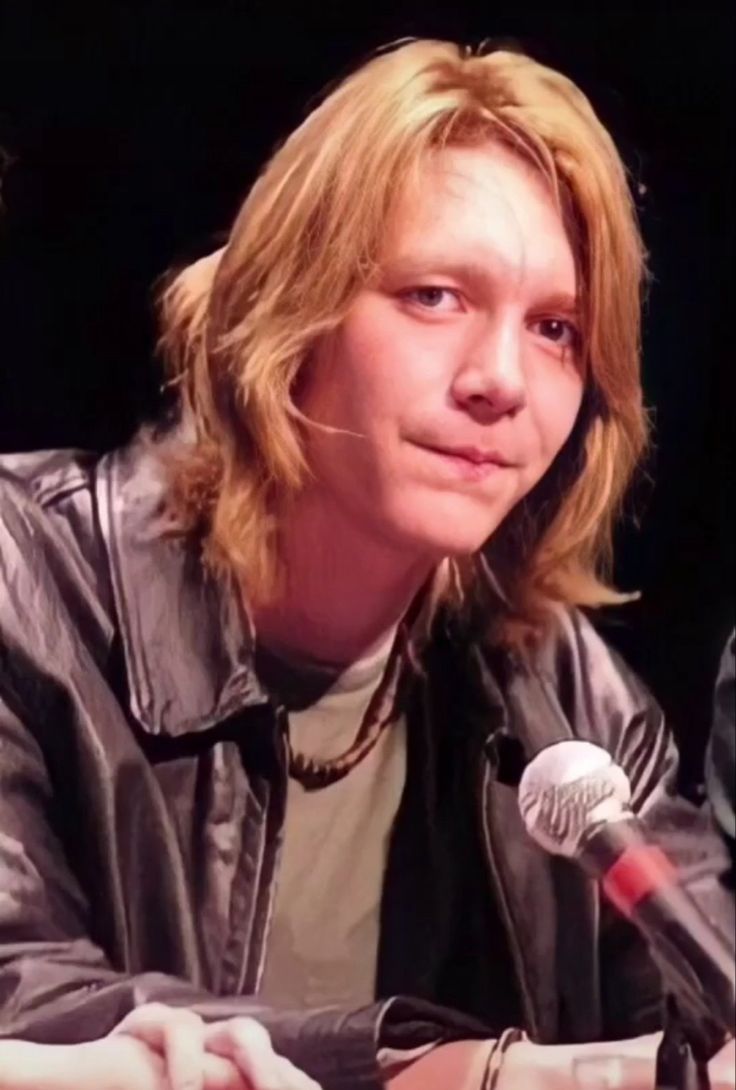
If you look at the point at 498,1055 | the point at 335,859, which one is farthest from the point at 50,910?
the point at 498,1055

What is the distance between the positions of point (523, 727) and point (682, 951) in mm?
233

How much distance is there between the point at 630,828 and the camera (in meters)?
1.35

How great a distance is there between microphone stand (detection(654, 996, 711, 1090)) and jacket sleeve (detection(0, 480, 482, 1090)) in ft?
0.66

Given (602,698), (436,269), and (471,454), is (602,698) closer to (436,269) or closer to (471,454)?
(471,454)

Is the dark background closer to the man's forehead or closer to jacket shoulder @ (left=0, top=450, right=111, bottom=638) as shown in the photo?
jacket shoulder @ (left=0, top=450, right=111, bottom=638)

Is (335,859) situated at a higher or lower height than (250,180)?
lower

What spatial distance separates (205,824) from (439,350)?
1.47 feet

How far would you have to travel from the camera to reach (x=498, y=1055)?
136cm

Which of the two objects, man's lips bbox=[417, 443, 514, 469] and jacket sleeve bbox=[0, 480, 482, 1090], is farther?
man's lips bbox=[417, 443, 514, 469]

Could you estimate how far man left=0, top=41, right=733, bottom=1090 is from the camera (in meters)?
1.31

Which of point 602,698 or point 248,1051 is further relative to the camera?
point 602,698

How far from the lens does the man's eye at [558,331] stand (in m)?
1.42

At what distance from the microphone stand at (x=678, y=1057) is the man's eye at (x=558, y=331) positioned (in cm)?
57

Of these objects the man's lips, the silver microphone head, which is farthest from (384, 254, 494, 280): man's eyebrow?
the silver microphone head
